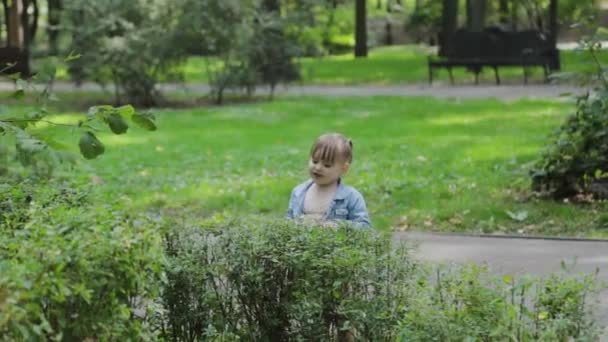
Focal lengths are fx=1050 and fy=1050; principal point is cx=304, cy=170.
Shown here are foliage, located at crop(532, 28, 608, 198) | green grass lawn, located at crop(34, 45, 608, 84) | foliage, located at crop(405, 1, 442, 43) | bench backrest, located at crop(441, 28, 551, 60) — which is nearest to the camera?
foliage, located at crop(532, 28, 608, 198)

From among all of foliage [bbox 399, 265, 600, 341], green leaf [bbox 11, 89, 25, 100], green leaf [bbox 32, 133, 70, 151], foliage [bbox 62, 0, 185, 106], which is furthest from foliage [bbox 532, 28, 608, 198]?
foliage [bbox 62, 0, 185, 106]

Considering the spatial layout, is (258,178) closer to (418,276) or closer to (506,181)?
(506,181)

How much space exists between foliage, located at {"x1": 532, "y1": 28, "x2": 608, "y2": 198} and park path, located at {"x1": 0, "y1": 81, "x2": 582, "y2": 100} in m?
11.4

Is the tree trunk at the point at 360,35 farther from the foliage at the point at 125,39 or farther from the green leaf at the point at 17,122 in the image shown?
the green leaf at the point at 17,122

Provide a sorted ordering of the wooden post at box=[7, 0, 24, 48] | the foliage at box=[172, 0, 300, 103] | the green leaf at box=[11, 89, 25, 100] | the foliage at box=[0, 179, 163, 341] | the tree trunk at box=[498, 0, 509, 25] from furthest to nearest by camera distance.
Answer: the tree trunk at box=[498, 0, 509, 25] → the wooden post at box=[7, 0, 24, 48] → the foliage at box=[172, 0, 300, 103] → the green leaf at box=[11, 89, 25, 100] → the foliage at box=[0, 179, 163, 341]

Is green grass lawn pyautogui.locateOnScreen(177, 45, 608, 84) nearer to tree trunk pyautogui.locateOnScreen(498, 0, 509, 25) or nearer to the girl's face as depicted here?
tree trunk pyautogui.locateOnScreen(498, 0, 509, 25)

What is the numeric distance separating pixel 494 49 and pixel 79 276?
77.1 feet

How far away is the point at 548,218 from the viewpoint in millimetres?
9211

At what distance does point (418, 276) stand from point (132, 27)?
56.4ft

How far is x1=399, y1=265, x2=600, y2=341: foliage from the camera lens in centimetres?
380

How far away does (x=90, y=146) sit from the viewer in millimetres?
4391

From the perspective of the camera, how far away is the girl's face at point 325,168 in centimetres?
583

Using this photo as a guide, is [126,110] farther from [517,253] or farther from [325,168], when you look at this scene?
[517,253]

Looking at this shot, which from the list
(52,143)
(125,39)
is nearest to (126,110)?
(52,143)
